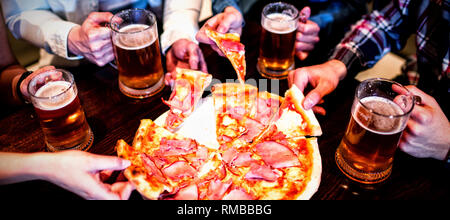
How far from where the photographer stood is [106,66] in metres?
2.12

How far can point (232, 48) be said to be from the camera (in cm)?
190

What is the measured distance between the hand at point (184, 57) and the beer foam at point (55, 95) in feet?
1.95

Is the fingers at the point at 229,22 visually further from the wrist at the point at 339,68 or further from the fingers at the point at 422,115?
the fingers at the point at 422,115

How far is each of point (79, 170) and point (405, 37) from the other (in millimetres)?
2301

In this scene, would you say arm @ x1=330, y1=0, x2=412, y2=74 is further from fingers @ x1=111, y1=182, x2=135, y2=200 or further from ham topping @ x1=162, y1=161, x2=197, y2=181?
fingers @ x1=111, y1=182, x2=135, y2=200

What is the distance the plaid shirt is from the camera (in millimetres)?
2051

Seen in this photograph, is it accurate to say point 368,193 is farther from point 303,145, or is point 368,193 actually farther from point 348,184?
point 303,145

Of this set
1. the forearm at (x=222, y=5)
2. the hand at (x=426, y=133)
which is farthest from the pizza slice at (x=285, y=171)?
the forearm at (x=222, y=5)

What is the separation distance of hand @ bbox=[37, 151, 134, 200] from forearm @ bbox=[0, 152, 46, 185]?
0.04 feet

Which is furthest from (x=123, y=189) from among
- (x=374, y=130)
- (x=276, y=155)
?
(x=374, y=130)

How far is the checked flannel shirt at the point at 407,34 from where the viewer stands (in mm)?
2049

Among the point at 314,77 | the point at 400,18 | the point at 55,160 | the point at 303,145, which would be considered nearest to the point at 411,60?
the point at 400,18

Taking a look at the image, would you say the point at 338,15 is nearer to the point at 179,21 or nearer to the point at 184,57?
the point at 179,21

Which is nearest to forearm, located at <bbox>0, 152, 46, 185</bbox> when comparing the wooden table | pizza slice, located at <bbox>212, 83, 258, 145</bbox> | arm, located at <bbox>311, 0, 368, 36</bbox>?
the wooden table
